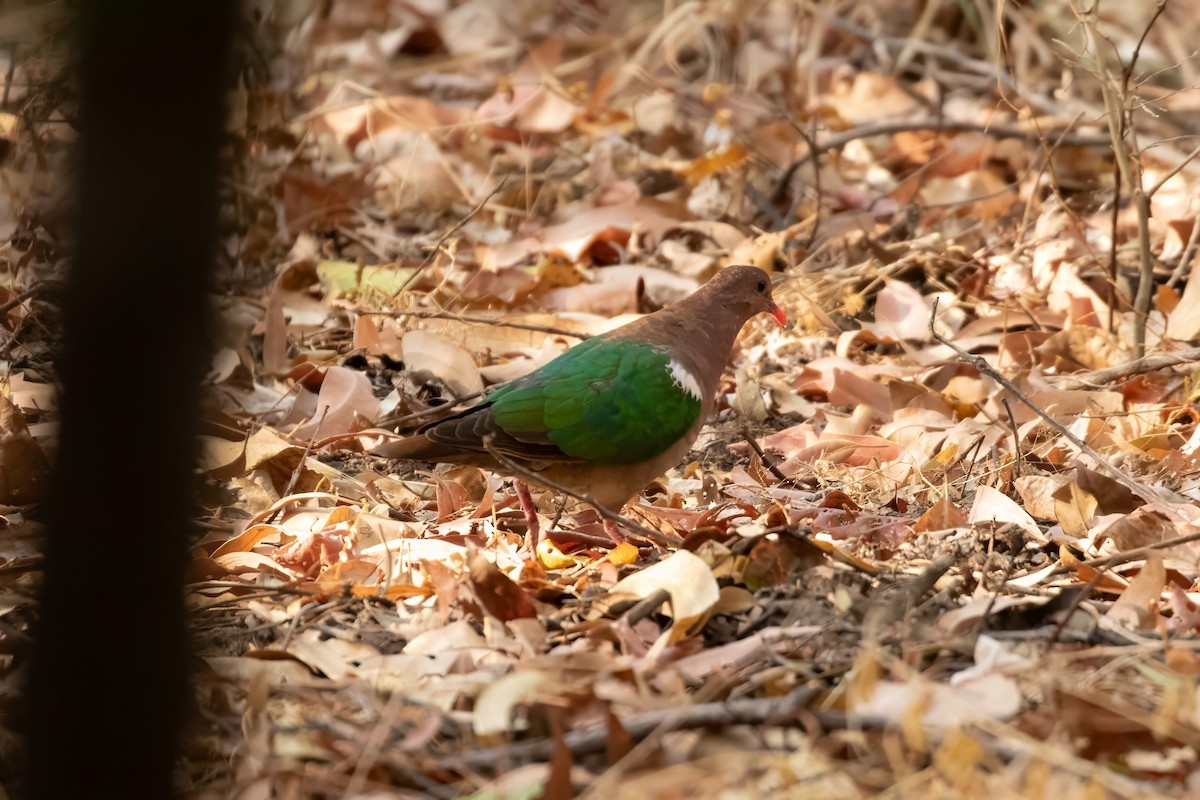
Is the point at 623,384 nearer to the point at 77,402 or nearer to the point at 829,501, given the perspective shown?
the point at 829,501

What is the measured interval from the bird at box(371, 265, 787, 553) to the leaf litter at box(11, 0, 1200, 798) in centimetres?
15

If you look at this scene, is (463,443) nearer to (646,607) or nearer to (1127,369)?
(646,607)

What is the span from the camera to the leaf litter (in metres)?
2.28

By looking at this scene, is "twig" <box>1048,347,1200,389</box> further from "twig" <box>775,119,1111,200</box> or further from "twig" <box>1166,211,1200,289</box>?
"twig" <box>775,119,1111,200</box>

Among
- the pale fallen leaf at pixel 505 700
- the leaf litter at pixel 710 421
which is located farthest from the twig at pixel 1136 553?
the pale fallen leaf at pixel 505 700

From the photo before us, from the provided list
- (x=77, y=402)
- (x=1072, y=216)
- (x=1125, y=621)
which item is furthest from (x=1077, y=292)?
(x=77, y=402)

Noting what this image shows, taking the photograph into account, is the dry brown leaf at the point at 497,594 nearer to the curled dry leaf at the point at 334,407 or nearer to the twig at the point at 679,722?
the twig at the point at 679,722

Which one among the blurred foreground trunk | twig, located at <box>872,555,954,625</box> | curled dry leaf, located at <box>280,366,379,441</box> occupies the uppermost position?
the blurred foreground trunk

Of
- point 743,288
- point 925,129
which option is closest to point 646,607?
point 743,288

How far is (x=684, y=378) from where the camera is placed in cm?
402

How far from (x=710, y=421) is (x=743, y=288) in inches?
22.7

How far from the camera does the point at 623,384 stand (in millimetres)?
3883

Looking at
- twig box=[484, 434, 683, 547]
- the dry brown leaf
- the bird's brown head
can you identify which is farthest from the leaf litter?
the bird's brown head

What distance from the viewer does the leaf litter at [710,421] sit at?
2275 millimetres
